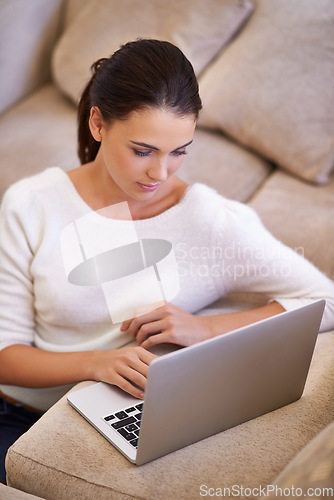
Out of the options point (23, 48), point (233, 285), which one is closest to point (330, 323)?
point (233, 285)

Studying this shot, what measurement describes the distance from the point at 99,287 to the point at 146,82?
43 centimetres

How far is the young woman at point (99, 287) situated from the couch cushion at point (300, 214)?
340mm

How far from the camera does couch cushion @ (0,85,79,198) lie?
6.51 ft

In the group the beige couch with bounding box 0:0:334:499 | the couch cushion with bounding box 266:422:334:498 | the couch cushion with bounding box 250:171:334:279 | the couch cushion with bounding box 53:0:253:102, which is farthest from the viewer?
the couch cushion with bounding box 53:0:253:102

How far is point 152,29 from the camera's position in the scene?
2213 mm

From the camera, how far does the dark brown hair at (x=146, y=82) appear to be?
43.4 inches

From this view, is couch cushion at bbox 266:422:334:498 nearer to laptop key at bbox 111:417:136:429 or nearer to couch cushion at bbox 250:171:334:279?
laptop key at bbox 111:417:136:429

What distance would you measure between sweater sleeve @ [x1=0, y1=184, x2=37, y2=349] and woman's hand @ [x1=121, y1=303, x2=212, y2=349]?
0.77 ft

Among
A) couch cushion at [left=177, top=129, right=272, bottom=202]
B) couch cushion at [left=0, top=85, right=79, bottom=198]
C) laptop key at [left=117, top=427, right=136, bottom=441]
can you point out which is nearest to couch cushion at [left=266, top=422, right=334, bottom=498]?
laptop key at [left=117, top=427, right=136, bottom=441]

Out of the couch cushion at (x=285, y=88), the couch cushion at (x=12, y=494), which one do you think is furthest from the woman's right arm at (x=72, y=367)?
the couch cushion at (x=285, y=88)

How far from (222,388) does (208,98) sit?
1425mm

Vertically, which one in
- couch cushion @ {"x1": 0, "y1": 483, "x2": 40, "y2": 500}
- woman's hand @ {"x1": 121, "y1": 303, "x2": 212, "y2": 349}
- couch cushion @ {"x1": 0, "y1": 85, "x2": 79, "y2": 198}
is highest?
woman's hand @ {"x1": 121, "y1": 303, "x2": 212, "y2": 349}

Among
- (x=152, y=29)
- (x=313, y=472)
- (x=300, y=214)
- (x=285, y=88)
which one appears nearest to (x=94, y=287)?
(x=313, y=472)

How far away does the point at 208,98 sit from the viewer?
2162mm
